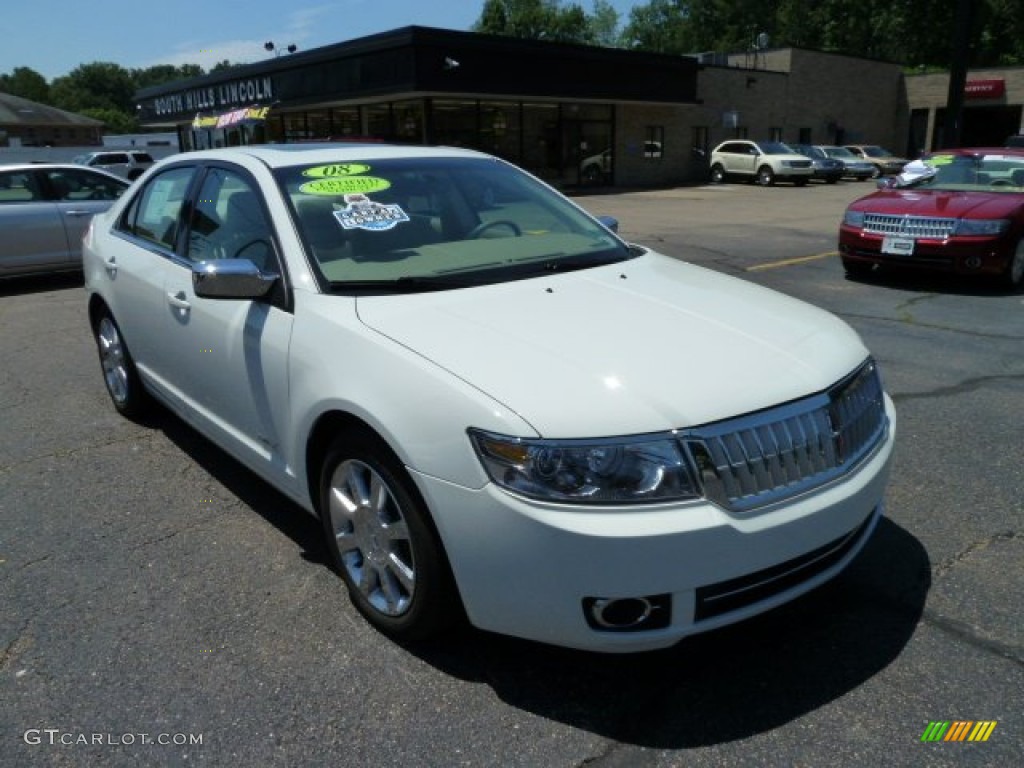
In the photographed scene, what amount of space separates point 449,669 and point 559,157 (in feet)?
98.9

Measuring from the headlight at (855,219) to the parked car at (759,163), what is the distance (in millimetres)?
23329

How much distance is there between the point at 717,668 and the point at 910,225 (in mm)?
7664

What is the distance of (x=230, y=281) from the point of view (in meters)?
2.98

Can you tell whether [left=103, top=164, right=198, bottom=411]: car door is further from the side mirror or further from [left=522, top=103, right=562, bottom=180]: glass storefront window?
[left=522, top=103, right=562, bottom=180]: glass storefront window

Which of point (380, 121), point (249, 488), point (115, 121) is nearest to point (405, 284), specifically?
point (249, 488)

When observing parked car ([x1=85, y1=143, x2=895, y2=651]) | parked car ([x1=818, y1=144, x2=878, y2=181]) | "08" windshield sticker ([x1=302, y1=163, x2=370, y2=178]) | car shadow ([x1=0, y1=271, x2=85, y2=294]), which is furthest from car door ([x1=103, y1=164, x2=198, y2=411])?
parked car ([x1=818, y1=144, x2=878, y2=181])

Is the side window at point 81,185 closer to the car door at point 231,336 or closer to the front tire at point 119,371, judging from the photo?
the front tire at point 119,371

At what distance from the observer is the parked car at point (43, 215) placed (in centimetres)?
969

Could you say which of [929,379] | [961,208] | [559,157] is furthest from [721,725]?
[559,157]

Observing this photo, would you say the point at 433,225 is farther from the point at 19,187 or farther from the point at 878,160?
the point at 878,160

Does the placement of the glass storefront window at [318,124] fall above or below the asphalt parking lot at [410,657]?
above

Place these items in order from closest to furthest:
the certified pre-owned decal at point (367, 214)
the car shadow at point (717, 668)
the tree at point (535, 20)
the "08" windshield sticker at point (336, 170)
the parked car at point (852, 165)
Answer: the car shadow at point (717, 668) → the certified pre-owned decal at point (367, 214) → the "08" windshield sticker at point (336, 170) → the parked car at point (852, 165) → the tree at point (535, 20)

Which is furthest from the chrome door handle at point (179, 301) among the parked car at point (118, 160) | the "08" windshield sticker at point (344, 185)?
the parked car at point (118, 160)


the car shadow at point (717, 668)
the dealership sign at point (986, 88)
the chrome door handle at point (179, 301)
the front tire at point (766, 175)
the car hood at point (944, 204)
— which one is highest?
the dealership sign at point (986, 88)
